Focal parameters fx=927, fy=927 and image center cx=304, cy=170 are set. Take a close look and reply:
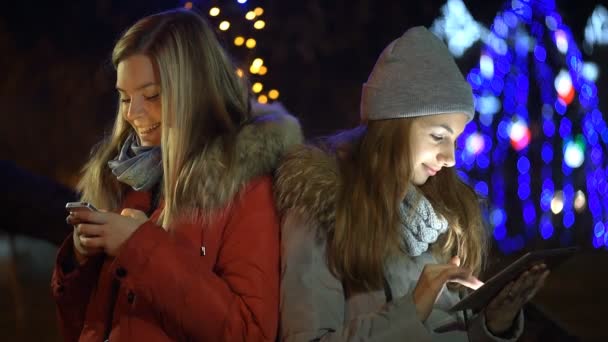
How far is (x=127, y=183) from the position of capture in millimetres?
2086

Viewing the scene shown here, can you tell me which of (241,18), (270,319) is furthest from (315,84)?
(270,319)

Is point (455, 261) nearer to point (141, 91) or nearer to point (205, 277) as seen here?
point (205, 277)

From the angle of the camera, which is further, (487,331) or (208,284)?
(487,331)

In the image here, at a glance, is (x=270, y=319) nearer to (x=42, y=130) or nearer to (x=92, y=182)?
(x=92, y=182)

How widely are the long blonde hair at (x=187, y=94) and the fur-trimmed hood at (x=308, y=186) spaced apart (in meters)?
0.12

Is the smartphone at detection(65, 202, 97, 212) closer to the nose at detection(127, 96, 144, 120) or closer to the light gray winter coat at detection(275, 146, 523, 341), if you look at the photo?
the nose at detection(127, 96, 144, 120)

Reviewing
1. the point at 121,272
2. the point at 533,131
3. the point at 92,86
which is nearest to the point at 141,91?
the point at 121,272

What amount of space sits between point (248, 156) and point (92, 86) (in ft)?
11.5

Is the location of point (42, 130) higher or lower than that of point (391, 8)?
lower

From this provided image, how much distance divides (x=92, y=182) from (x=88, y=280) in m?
0.28

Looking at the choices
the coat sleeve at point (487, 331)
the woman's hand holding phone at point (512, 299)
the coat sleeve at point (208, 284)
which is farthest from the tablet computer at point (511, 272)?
the coat sleeve at point (208, 284)

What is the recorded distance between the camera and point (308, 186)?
1904mm

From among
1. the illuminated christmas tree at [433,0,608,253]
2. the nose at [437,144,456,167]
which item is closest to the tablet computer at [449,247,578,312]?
the nose at [437,144,456,167]

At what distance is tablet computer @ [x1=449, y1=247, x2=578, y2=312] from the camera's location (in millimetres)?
1749
